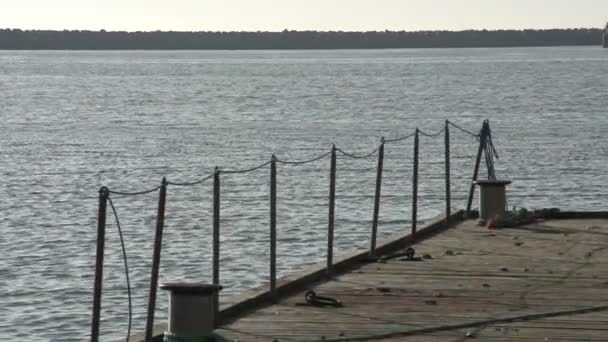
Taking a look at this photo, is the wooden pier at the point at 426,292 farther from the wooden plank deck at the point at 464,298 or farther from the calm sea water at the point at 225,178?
the calm sea water at the point at 225,178

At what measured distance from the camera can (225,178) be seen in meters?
41.2

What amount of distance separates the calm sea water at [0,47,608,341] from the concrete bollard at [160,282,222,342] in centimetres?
619

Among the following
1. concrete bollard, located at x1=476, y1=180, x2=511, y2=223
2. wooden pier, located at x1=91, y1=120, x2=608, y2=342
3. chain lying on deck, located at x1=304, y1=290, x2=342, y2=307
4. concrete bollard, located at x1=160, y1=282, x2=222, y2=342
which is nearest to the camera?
concrete bollard, located at x1=160, y1=282, x2=222, y2=342

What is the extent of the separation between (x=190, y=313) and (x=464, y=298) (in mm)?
3215

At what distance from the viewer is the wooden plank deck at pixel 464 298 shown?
12656 millimetres

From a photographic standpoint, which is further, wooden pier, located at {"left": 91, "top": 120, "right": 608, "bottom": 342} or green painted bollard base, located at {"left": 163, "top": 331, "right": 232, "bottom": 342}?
wooden pier, located at {"left": 91, "top": 120, "right": 608, "bottom": 342}

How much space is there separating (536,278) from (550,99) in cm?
8360

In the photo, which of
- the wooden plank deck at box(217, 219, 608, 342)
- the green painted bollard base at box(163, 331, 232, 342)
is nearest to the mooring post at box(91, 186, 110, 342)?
the green painted bollard base at box(163, 331, 232, 342)

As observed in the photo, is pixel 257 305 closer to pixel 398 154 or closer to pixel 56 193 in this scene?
pixel 56 193

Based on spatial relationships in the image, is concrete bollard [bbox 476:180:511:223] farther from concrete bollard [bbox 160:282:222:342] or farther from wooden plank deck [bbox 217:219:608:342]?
concrete bollard [bbox 160:282:222:342]

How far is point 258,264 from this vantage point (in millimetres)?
24484

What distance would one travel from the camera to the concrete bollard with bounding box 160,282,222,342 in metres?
12.0

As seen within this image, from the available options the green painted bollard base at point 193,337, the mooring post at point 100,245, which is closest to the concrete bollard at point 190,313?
the green painted bollard base at point 193,337

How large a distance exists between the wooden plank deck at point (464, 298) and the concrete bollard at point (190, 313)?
52 centimetres
